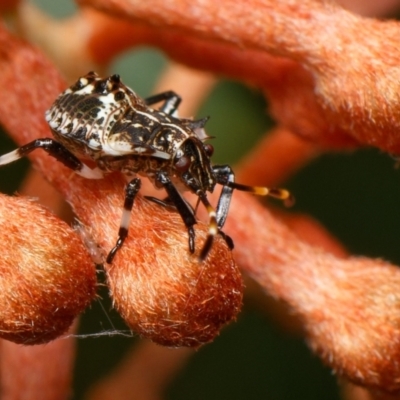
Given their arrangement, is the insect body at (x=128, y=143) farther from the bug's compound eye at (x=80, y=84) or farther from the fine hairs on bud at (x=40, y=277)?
the fine hairs on bud at (x=40, y=277)

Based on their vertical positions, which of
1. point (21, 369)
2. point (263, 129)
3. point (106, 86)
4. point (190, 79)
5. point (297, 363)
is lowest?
point (297, 363)

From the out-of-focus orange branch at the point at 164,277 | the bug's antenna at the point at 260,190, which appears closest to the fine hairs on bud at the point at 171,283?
the out-of-focus orange branch at the point at 164,277

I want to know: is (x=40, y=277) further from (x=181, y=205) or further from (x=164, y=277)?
(x=181, y=205)

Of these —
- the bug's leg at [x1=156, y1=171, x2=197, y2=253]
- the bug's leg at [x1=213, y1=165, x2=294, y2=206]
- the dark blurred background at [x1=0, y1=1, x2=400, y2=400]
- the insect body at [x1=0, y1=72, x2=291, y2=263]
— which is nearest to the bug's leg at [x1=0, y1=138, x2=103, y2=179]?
the insect body at [x1=0, y1=72, x2=291, y2=263]

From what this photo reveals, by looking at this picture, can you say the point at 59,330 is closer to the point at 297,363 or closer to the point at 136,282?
the point at 136,282

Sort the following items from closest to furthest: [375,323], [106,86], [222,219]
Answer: [375,323] < [222,219] < [106,86]

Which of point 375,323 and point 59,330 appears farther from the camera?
point 375,323

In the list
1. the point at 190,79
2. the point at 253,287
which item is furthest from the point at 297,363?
the point at 190,79

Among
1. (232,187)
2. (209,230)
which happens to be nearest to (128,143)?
(232,187)
